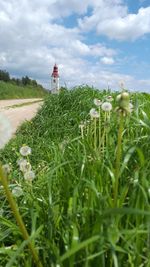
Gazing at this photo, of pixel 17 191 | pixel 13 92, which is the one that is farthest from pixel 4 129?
pixel 13 92

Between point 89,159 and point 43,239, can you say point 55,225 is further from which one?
point 89,159

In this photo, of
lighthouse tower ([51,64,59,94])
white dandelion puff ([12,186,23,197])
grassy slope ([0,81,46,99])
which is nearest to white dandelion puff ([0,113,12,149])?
white dandelion puff ([12,186,23,197])

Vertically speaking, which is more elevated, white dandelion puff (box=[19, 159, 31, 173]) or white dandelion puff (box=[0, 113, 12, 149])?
white dandelion puff (box=[0, 113, 12, 149])

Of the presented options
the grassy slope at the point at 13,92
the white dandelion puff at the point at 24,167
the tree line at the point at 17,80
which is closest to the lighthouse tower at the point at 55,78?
the white dandelion puff at the point at 24,167

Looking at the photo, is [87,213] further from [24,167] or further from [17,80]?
[17,80]

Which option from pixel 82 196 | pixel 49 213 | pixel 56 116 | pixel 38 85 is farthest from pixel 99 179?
pixel 38 85

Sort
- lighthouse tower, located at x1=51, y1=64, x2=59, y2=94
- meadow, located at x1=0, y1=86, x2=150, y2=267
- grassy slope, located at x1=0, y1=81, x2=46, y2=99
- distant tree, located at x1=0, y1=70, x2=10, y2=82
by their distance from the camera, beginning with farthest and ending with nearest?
1. distant tree, located at x1=0, y1=70, x2=10, y2=82
2. grassy slope, located at x1=0, y1=81, x2=46, y2=99
3. lighthouse tower, located at x1=51, y1=64, x2=59, y2=94
4. meadow, located at x1=0, y1=86, x2=150, y2=267

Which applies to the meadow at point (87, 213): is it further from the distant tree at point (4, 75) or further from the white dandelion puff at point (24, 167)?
the distant tree at point (4, 75)

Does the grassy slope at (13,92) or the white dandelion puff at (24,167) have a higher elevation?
the white dandelion puff at (24,167)

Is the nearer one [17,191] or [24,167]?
[17,191]

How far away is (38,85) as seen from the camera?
3706cm

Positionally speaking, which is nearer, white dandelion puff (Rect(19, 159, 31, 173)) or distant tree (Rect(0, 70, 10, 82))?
white dandelion puff (Rect(19, 159, 31, 173))

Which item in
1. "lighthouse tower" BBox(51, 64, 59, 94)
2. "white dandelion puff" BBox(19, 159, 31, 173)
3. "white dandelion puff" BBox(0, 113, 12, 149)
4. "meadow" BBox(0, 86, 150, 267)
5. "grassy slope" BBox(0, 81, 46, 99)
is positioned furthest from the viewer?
"grassy slope" BBox(0, 81, 46, 99)

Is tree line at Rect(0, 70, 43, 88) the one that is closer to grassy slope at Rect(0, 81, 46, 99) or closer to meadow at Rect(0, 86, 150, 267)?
grassy slope at Rect(0, 81, 46, 99)
